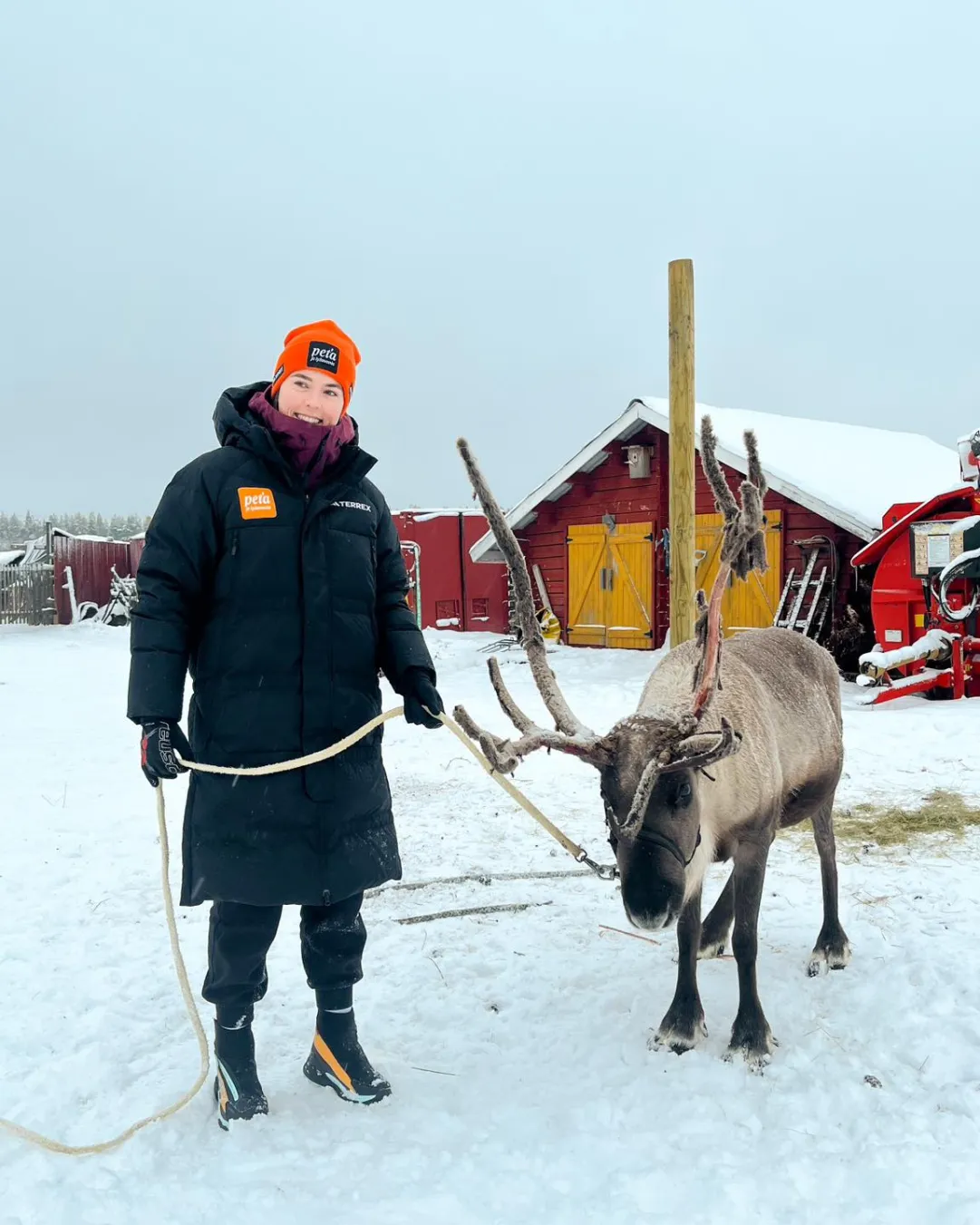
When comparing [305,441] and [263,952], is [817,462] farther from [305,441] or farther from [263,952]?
[263,952]

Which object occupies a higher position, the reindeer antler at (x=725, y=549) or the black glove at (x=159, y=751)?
the reindeer antler at (x=725, y=549)

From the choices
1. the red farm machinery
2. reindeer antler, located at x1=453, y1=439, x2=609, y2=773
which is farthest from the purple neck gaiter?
the red farm machinery

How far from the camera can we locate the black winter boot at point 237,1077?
8.14ft

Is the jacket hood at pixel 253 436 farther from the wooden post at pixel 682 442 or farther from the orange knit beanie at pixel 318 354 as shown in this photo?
the wooden post at pixel 682 442

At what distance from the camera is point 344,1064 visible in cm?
260

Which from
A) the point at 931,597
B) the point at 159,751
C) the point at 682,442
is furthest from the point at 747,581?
the point at 159,751

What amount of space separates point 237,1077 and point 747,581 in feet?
35.5

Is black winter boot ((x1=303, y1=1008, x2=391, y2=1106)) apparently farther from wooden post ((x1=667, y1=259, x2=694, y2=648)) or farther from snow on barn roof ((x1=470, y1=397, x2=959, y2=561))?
snow on barn roof ((x1=470, y1=397, x2=959, y2=561))

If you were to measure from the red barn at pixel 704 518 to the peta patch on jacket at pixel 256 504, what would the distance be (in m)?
8.98

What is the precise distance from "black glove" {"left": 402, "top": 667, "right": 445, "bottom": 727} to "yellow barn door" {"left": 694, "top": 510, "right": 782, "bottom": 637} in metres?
9.30

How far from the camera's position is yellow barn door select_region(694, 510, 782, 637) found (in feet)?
38.7

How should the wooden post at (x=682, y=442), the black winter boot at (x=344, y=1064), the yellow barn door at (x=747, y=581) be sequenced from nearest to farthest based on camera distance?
the black winter boot at (x=344, y=1064) → the wooden post at (x=682, y=442) → the yellow barn door at (x=747, y=581)

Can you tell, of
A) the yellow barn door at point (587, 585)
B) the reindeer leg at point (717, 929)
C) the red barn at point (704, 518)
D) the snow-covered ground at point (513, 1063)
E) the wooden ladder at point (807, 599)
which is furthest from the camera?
the yellow barn door at point (587, 585)

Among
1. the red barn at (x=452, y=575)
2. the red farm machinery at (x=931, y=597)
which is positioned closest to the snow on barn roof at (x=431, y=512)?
the red barn at (x=452, y=575)
